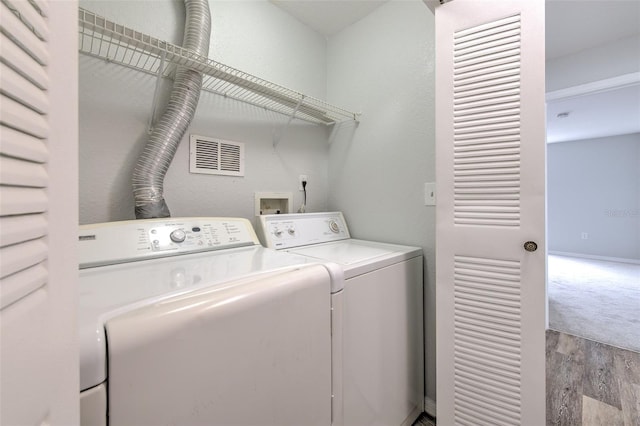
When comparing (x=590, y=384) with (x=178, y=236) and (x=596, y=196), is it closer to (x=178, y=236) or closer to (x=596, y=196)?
(x=178, y=236)

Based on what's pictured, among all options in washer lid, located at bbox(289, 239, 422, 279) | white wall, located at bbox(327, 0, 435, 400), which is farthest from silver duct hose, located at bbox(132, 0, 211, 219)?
white wall, located at bbox(327, 0, 435, 400)

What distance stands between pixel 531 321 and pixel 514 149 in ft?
2.23

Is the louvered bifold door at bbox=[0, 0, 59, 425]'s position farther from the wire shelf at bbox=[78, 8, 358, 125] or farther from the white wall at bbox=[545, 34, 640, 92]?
the white wall at bbox=[545, 34, 640, 92]

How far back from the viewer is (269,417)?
74cm

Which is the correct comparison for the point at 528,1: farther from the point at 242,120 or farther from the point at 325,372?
the point at 325,372

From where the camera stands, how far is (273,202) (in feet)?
6.09

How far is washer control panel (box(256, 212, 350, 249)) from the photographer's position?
4.90 feet

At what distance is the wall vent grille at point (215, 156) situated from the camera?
1475 mm

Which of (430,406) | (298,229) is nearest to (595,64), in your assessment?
(298,229)

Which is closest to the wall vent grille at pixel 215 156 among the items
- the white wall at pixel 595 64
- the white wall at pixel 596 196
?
the white wall at pixel 595 64

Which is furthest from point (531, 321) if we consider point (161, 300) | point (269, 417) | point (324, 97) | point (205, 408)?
point (324, 97)

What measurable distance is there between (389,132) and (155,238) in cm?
146

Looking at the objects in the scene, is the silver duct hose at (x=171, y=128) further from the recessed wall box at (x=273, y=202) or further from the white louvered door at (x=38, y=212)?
the white louvered door at (x=38, y=212)

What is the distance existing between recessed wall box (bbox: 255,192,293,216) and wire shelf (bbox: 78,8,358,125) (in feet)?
1.79
